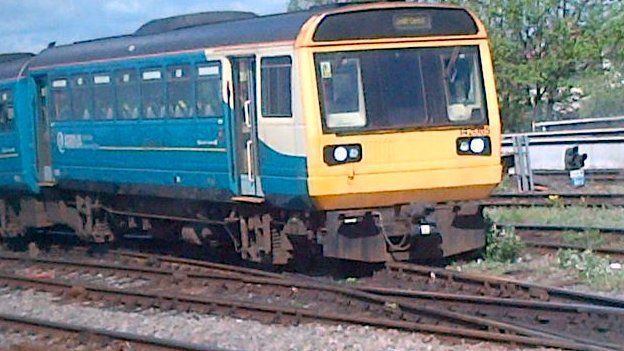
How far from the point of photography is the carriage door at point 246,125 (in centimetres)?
1458

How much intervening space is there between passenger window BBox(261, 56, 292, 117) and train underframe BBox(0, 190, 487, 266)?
1168 millimetres

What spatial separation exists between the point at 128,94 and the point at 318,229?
13.2ft

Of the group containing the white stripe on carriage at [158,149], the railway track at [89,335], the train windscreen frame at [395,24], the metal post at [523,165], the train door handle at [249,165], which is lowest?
the railway track at [89,335]

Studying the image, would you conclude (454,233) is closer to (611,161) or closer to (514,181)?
(514,181)

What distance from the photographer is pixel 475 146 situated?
565 inches

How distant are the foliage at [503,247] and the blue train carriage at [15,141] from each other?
7.87 metres

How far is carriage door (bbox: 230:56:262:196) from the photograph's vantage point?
47.8 ft

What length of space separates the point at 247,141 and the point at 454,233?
2.51 meters

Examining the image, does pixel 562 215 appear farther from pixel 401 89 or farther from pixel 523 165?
pixel 401 89

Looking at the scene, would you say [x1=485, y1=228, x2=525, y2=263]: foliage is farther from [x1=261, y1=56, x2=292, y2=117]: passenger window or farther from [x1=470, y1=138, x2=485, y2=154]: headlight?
[x1=261, y1=56, x2=292, y2=117]: passenger window

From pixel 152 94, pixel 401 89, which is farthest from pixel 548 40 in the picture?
pixel 401 89

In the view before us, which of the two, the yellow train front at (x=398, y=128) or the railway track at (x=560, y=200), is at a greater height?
the yellow train front at (x=398, y=128)

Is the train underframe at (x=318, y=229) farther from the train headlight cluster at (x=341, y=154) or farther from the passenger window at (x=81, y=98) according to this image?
the passenger window at (x=81, y=98)


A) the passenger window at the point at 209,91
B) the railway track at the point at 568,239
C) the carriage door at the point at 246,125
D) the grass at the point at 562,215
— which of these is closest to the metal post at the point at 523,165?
the grass at the point at 562,215
